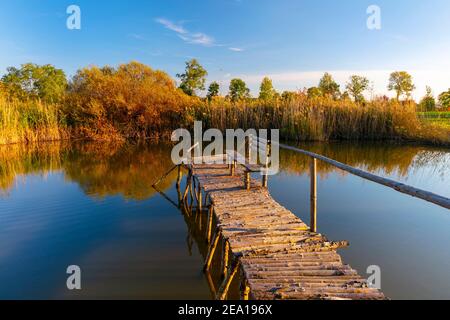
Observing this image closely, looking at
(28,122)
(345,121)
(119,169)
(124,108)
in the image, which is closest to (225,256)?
(119,169)

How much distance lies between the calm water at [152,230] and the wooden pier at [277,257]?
2.53ft

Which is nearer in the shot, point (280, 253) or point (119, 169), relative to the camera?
point (280, 253)

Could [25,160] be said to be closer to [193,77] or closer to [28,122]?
[28,122]

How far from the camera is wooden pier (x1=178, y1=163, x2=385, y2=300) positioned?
263 cm

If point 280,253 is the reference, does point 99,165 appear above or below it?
above

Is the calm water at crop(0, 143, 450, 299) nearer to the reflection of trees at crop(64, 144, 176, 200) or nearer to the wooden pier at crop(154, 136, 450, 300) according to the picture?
the reflection of trees at crop(64, 144, 176, 200)

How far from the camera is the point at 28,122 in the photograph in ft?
54.3

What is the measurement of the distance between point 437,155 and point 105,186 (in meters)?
11.8

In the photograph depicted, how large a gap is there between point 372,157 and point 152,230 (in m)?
9.37

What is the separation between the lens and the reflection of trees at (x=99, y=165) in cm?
848

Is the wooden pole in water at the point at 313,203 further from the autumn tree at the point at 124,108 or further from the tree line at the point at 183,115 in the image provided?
the autumn tree at the point at 124,108

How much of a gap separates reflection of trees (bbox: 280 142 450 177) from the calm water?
15 cm

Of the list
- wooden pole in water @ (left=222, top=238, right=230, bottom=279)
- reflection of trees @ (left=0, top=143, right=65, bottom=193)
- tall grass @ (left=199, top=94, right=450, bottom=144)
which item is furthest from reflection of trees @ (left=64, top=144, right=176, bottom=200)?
tall grass @ (left=199, top=94, right=450, bottom=144)
